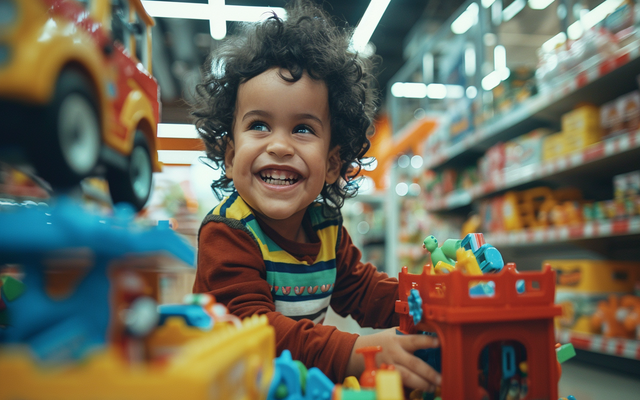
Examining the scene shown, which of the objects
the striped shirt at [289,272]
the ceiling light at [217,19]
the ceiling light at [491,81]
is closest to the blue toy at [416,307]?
the striped shirt at [289,272]

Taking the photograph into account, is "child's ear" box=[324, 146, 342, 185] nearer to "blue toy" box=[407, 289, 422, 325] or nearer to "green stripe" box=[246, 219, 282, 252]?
"green stripe" box=[246, 219, 282, 252]

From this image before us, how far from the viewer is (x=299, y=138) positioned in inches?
34.9

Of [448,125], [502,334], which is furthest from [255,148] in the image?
[448,125]

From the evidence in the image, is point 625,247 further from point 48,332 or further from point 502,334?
point 48,332

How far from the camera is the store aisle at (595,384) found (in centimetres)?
129

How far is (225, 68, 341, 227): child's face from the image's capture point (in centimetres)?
86

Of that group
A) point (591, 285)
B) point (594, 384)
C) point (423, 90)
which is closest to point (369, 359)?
point (594, 384)

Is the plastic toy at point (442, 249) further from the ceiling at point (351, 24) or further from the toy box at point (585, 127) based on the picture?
the ceiling at point (351, 24)

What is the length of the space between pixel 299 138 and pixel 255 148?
89mm

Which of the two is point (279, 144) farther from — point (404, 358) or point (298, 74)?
point (404, 358)

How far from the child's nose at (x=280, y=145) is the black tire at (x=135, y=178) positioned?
348mm

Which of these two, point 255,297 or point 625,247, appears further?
point 625,247

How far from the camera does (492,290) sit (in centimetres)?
64

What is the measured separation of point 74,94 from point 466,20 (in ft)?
11.1
